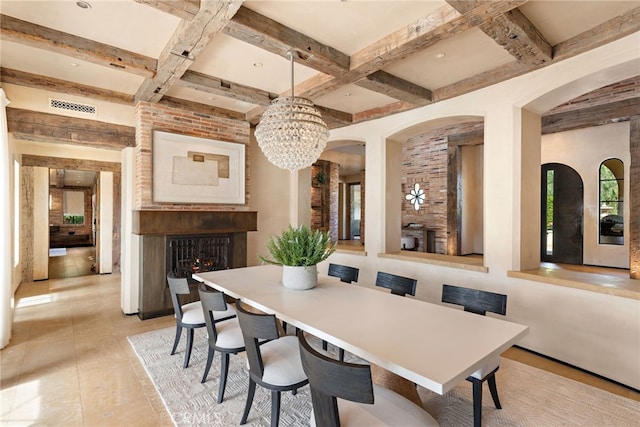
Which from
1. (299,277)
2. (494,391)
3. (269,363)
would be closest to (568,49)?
(494,391)

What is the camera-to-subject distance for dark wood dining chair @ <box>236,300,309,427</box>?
178 centimetres

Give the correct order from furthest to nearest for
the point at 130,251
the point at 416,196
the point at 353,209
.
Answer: the point at 353,209
the point at 416,196
the point at 130,251

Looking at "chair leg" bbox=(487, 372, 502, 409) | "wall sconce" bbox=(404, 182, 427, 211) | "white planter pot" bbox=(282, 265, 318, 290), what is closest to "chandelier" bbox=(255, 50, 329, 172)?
"white planter pot" bbox=(282, 265, 318, 290)

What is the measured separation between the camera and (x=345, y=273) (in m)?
3.53

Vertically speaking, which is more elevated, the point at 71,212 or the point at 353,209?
the point at 353,209

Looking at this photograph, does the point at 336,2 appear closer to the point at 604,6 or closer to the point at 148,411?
the point at 604,6

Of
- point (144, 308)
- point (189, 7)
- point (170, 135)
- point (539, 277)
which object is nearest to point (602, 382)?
point (539, 277)

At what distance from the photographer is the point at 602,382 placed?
8.64ft

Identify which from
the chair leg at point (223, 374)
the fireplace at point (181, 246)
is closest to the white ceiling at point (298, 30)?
the fireplace at point (181, 246)

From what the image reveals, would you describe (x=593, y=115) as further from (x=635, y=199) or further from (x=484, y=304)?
(x=484, y=304)

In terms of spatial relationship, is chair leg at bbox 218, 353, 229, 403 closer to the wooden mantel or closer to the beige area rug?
the beige area rug

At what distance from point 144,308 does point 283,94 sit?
331cm

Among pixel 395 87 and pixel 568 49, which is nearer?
pixel 568 49

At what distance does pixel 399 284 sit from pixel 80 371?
293 cm
